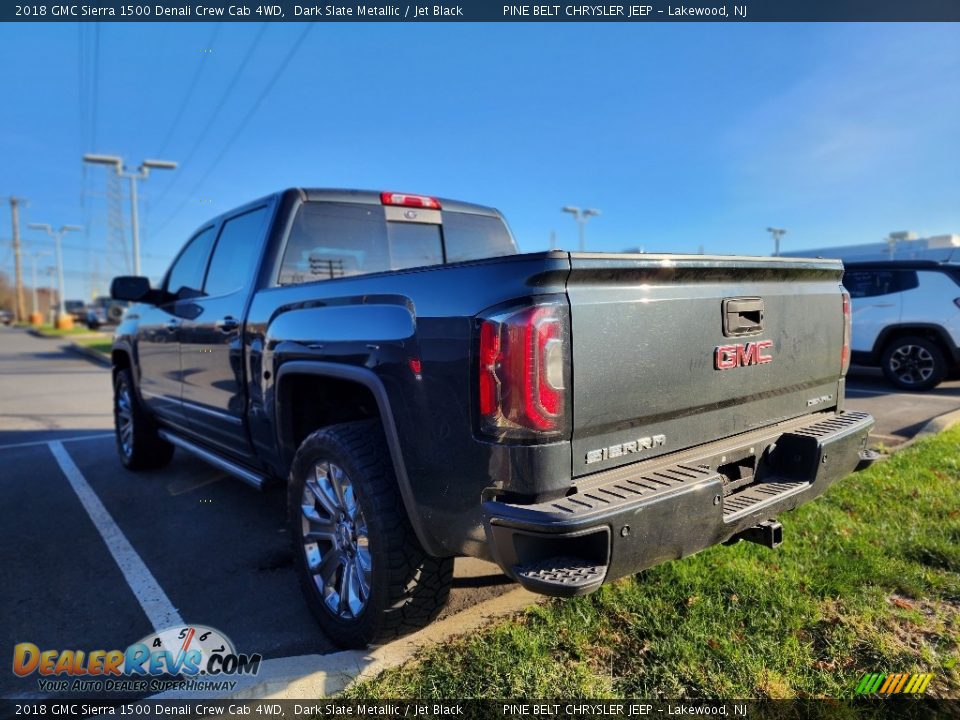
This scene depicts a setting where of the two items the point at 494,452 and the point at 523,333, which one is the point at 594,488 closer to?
the point at 494,452

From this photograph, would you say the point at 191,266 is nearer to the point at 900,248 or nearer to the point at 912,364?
the point at 912,364

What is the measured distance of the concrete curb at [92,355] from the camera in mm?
16891

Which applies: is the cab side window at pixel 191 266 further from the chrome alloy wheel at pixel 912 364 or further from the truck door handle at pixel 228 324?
the chrome alloy wheel at pixel 912 364

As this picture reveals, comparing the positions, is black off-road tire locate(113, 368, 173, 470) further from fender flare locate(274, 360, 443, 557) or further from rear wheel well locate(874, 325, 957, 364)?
rear wheel well locate(874, 325, 957, 364)

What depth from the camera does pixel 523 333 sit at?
1910mm

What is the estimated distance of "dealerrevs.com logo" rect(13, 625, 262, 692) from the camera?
2449 millimetres

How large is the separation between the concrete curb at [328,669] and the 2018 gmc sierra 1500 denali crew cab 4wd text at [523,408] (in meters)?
0.13

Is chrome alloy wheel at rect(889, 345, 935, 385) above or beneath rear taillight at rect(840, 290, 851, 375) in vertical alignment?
beneath

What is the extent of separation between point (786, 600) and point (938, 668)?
0.57 meters

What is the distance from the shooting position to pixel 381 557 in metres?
2.35

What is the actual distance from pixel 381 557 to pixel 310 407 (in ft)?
3.59

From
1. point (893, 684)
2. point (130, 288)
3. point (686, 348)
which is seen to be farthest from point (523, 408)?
point (130, 288)

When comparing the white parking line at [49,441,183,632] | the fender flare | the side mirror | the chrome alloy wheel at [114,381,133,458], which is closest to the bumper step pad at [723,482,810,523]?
the fender flare

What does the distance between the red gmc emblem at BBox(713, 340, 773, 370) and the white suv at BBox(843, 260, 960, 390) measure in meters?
7.63
